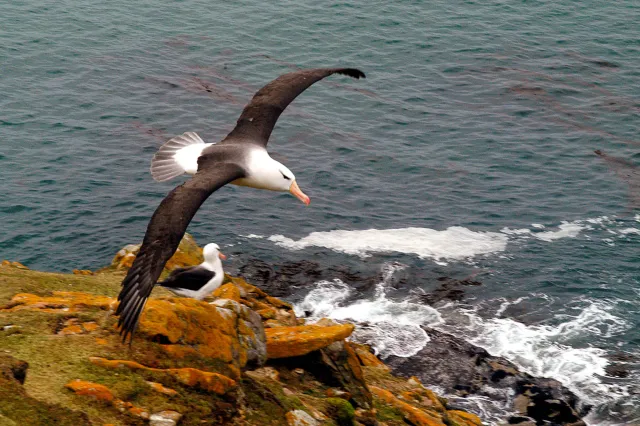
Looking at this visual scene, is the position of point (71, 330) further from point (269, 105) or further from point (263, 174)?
point (269, 105)

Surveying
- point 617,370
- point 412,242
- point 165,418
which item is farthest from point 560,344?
point 165,418

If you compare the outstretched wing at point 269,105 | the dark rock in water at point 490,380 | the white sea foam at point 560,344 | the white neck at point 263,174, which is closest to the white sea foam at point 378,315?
the dark rock in water at point 490,380

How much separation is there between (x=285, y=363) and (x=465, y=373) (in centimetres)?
936

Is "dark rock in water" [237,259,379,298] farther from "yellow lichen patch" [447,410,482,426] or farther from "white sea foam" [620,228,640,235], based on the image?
"white sea foam" [620,228,640,235]

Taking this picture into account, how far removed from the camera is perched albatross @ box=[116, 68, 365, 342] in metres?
11.7

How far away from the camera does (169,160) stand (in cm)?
1708

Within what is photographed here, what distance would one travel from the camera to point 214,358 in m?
12.1

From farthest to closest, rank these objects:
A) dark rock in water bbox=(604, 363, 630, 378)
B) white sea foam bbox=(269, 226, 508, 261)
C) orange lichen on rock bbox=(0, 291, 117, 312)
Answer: white sea foam bbox=(269, 226, 508, 261) < dark rock in water bbox=(604, 363, 630, 378) < orange lichen on rock bbox=(0, 291, 117, 312)

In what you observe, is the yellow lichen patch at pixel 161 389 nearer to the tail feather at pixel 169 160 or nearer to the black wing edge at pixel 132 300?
the black wing edge at pixel 132 300

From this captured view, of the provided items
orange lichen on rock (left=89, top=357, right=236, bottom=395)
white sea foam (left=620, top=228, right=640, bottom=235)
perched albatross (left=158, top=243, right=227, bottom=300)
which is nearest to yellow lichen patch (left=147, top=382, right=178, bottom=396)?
orange lichen on rock (left=89, top=357, right=236, bottom=395)

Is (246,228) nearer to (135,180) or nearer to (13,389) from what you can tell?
(135,180)

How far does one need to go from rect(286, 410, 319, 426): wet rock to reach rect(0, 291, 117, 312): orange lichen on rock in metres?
2.85

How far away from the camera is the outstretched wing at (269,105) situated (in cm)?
1745

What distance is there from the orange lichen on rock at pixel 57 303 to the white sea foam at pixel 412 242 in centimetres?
1651
